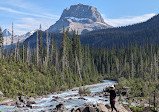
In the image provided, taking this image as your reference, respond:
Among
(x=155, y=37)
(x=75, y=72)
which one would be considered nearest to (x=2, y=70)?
(x=75, y=72)

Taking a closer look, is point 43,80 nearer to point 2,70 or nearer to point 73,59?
point 2,70

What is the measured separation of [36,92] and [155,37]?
168 meters

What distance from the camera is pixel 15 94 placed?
34844 millimetres

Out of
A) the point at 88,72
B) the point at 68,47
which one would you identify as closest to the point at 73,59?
the point at 68,47

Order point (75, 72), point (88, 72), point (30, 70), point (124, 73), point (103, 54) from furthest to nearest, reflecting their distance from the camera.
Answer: point (103, 54)
point (124, 73)
point (88, 72)
point (75, 72)
point (30, 70)

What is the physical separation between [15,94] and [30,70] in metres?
14.6

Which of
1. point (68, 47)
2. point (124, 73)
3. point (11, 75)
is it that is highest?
point (68, 47)

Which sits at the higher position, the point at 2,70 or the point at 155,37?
the point at 155,37

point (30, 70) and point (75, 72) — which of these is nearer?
point (30, 70)

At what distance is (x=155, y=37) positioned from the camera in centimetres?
18312

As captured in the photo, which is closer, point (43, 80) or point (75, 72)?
point (43, 80)

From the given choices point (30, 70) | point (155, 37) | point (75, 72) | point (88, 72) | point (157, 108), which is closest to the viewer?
point (157, 108)

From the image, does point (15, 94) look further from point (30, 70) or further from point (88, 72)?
point (88, 72)

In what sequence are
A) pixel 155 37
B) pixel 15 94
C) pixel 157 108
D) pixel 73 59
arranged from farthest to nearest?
pixel 155 37 → pixel 73 59 → pixel 15 94 → pixel 157 108
